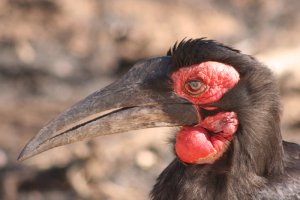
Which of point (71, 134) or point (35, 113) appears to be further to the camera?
point (35, 113)

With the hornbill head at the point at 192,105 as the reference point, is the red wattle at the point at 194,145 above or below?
below

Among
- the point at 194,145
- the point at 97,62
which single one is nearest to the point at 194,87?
the point at 194,145

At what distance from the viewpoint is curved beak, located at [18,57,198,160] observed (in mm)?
4191

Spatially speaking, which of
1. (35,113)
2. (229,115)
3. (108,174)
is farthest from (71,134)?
(35,113)

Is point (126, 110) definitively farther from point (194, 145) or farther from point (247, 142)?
point (247, 142)

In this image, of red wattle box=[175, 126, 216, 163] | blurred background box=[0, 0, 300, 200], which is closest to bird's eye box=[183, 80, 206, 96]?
red wattle box=[175, 126, 216, 163]

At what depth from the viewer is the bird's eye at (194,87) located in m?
4.23

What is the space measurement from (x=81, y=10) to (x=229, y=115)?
5349 millimetres

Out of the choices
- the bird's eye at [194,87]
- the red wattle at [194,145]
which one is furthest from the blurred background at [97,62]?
the bird's eye at [194,87]

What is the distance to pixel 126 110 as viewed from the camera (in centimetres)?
423

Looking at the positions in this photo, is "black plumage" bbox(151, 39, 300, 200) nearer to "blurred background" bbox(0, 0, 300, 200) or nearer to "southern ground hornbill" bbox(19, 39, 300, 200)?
"southern ground hornbill" bbox(19, 39, 300, 200)

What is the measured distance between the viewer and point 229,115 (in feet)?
13.7

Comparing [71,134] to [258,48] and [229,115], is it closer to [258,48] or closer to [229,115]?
[229,115]

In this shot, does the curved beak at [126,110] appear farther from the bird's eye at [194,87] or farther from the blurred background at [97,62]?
the blurred background at [97,62]
